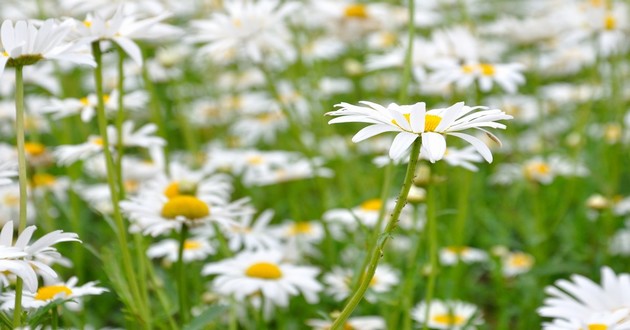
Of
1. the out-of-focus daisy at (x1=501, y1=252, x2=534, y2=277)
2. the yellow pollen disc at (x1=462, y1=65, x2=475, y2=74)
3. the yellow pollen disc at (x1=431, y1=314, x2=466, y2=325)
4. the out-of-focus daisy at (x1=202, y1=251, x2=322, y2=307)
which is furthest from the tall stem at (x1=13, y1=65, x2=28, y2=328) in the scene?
the out-of-focus daisy at (x1=501, y1=252, x2=534, y2=277)

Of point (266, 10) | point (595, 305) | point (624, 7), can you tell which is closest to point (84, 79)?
point (266, 10)

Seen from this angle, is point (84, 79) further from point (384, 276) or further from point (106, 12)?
point (384, 276)

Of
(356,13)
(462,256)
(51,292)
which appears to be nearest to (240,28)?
(356,13)

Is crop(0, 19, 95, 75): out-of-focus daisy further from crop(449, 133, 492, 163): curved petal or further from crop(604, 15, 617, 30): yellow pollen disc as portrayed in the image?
crop(604, 15, 617, 30): yellow pollen disc

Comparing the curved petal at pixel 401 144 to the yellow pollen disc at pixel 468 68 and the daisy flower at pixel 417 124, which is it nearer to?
the daisy flower at pixel 417 124

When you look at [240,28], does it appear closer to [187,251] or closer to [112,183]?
[187,251]

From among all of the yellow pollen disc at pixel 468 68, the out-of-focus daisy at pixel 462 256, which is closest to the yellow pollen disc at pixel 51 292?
the yellow pollen disc at pixel 468 68
